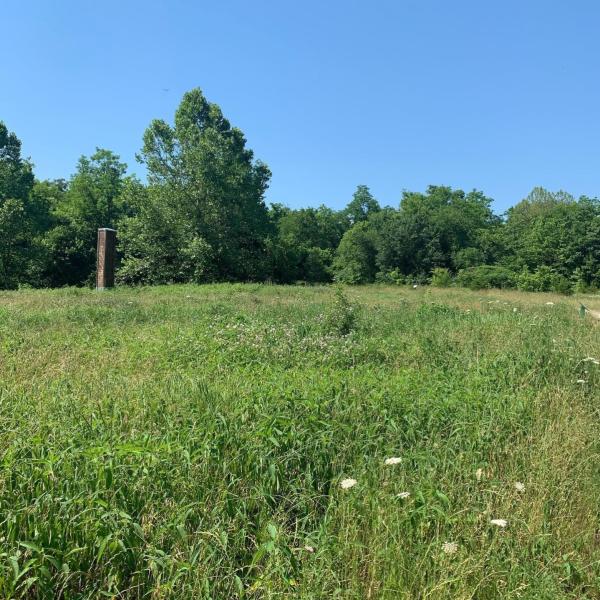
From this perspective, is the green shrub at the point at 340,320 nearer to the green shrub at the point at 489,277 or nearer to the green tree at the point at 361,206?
the green shrub at the point at 489,277

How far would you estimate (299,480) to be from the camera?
9.84 feet

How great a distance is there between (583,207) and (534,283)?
18.2 m

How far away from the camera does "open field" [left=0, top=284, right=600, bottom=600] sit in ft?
7.17

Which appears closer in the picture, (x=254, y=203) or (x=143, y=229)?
(x=143, y=229)

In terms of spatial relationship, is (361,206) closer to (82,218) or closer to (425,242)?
(425,242)

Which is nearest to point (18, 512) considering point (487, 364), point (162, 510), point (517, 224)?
point (162, 510)

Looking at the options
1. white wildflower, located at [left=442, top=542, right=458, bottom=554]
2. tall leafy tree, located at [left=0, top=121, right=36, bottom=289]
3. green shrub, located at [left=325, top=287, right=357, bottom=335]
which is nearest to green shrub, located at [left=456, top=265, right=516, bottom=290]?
green shrub, located at [left=325, top=287, right=357, bottom=335]

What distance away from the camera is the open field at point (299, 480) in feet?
7.17

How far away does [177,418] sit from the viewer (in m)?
3.71

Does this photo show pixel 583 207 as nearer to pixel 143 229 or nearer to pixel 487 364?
pixel 143 229

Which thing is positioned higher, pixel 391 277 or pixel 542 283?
pixel 391 277

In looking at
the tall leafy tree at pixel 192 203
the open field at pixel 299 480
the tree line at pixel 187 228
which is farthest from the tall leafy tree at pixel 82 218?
the open field at pixel 299 480

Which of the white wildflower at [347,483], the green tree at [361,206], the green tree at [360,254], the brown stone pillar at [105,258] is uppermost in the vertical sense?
the green tree at [361,206]

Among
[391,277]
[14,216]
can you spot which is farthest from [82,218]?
[391,277]
